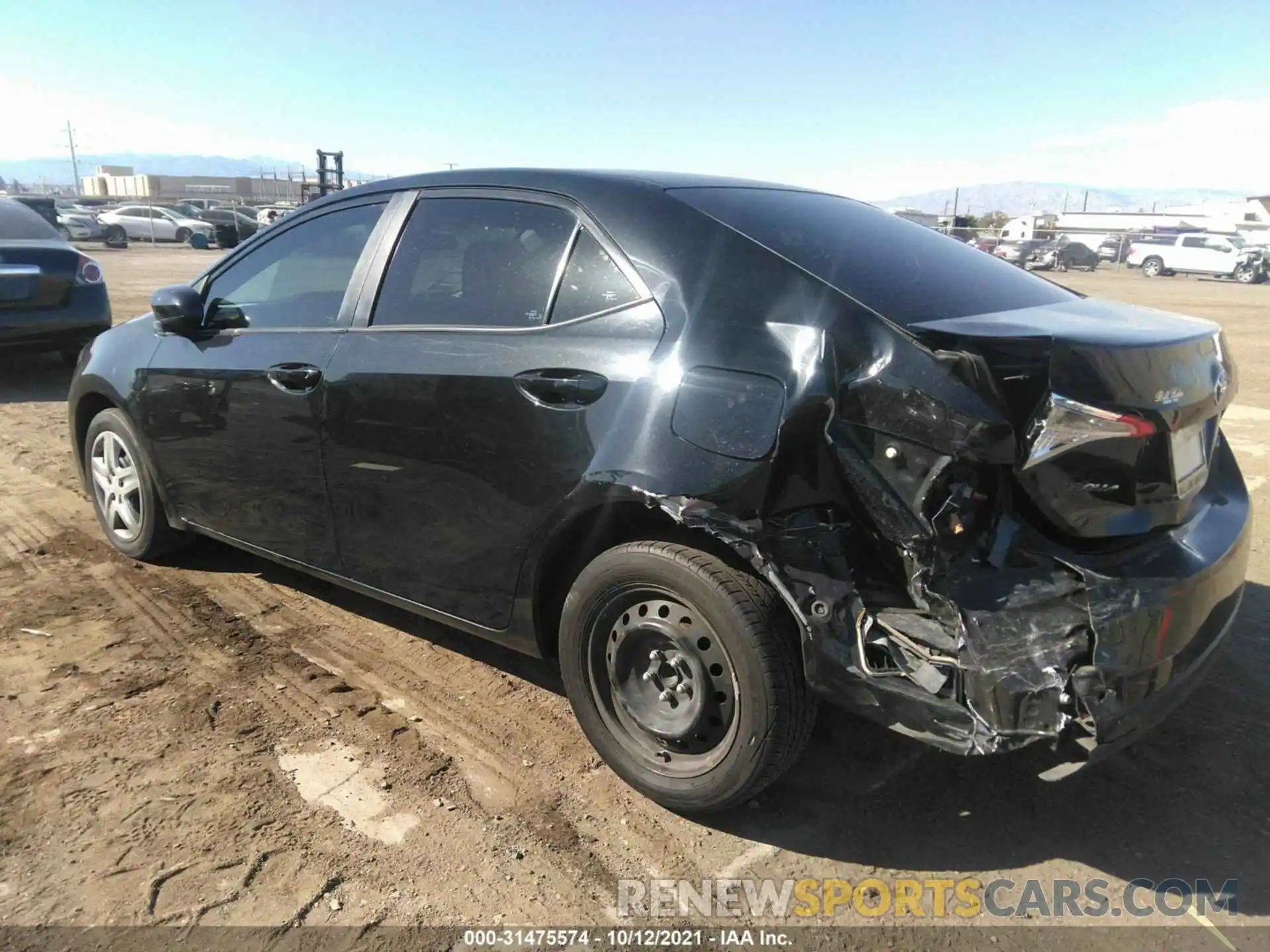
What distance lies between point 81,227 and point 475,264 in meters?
41.9

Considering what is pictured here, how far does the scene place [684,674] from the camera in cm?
254

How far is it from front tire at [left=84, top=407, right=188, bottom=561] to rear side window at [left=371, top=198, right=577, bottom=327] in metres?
1.76

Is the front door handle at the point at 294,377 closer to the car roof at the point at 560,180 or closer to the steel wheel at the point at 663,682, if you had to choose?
the car roof at the point at 560,180

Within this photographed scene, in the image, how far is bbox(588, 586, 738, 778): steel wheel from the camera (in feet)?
8.05

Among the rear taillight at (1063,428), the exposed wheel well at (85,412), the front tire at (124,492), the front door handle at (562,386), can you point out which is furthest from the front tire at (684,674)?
the exposed wheel well at (85,412)

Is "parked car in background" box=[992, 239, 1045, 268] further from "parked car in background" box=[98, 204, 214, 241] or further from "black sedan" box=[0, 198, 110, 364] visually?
"black sedan" box=[0, 198, 110, 364]

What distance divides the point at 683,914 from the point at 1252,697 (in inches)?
90.8

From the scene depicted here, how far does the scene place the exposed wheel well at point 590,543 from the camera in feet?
8.14

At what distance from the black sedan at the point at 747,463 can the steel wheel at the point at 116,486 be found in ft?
3.85

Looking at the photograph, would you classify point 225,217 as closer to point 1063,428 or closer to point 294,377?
point 294,377

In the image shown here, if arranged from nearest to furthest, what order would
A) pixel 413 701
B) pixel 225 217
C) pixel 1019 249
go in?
pixel 413 701, pixel 1019 249, pixel 225 217

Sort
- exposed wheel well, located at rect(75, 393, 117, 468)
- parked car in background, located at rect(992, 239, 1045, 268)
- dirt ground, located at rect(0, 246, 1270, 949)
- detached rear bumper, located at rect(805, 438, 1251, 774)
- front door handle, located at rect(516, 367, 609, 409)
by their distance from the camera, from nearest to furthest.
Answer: detached rear bumper, located at rect(805, 438, 1251, 774) → dirt ground, located at rect(0, 246, 1270, 949) → front door handle, located at rect(516, 367, 609, 409) → exposed wheel well, located at rect(75, 393, 117, 468) → parked car in background, located at rect(992, 239, 1045, 268)

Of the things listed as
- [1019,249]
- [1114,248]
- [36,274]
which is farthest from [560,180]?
[1114,248]

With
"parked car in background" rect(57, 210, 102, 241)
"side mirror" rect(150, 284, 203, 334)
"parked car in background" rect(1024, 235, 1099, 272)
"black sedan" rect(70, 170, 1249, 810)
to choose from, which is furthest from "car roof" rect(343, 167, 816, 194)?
"parked car in background" rect(57, 210, 102, 241)
